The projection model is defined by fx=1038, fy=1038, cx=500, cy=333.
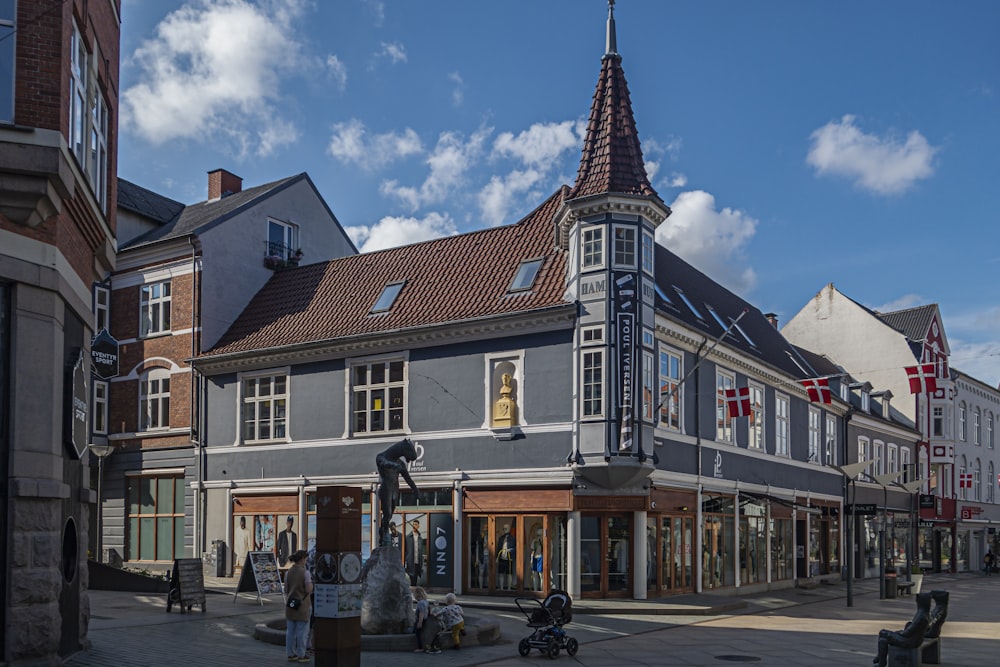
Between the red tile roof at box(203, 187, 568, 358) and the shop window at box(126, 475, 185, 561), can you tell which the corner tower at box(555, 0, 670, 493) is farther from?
the shop window at box(126, 475, 185, 561)

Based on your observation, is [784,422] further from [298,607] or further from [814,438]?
[298,607]

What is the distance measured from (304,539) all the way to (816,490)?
64.2 ft

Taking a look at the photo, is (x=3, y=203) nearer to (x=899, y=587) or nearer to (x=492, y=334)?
(x=492, y=334)

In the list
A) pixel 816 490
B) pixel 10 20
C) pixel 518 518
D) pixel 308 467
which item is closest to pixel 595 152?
pixel 518 518

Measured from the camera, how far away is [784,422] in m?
35.7

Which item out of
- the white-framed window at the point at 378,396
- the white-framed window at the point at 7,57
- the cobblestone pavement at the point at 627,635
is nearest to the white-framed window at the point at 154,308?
the white-framed window at the point at 378,396

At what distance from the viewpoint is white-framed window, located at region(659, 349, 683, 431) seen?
2669 centimetres

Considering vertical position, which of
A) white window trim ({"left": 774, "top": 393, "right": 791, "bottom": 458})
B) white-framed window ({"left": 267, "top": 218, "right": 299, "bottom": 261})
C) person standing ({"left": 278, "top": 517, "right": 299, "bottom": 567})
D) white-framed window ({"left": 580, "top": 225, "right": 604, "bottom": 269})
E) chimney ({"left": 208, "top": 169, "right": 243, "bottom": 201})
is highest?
chimney ({"left": 208, "top": 169, "right": 243, "bottom": 201})

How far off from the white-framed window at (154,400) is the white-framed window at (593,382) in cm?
1476

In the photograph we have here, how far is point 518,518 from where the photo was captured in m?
25.8

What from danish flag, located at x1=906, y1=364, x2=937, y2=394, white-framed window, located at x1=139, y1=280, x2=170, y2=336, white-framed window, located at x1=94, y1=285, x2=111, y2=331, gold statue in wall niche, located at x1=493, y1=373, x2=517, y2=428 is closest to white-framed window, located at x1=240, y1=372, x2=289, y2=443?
white-framed window, located at x1=139, y1=280, x2=170, y2=336

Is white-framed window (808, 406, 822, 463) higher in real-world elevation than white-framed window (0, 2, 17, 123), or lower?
lower

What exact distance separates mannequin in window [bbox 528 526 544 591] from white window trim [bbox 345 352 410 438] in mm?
4733

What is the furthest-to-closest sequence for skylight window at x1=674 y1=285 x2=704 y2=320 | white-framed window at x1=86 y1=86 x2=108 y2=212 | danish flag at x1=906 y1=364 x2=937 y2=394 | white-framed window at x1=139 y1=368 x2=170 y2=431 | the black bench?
white-framed window at x1=139 y1=368 x2=170 y2=431 → skylight window at x1=674 y1=285 x2=704 y2=320 → danish flag at x1=906 y1=364 x2=937 y2=394 → white-framed window at x1=86 y1=86 x2=108 y2=212 → the black bench
